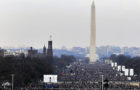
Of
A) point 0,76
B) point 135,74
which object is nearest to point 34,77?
point 0,76

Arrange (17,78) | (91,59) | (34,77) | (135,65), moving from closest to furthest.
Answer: (17,78) < (34,77) < (135,65) < (91,59)

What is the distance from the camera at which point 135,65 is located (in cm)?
9781

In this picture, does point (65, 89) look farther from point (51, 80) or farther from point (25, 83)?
point (25, 83)

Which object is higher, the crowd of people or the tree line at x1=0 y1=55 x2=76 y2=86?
the tree line at x1=0 y1=55 x2=76 y2=86

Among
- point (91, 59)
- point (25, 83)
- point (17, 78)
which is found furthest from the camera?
point (91, 59)

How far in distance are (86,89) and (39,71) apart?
27.5 meters

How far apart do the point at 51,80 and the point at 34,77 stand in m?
16.7

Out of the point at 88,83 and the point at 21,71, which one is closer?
the point at 88,83

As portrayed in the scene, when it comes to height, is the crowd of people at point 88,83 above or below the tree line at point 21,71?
below

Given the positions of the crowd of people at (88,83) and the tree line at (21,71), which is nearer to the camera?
the tree line at (21,71)

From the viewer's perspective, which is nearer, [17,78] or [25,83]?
[17,78]

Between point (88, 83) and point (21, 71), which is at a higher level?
point (21, 71)

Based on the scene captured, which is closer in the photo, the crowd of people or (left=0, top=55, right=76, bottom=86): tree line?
(left=0, top=55, right=76, bottom=86): tree line

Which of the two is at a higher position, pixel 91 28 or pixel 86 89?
pixel 91 28
